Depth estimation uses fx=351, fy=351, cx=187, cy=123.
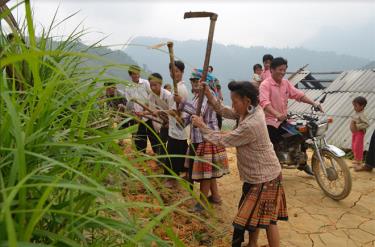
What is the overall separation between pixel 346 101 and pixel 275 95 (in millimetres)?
5474

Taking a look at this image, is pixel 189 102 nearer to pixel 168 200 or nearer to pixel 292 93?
pixel 168 200

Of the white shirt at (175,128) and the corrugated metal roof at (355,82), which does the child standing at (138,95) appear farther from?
the corrugated metal roof at (355,82)

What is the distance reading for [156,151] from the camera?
5523 mm

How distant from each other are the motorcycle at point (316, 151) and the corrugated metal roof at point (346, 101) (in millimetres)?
3196

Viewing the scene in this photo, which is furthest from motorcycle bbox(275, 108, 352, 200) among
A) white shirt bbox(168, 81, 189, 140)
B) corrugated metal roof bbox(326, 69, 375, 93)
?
corrugated metal roof bbox(326, 69, 375, 93)

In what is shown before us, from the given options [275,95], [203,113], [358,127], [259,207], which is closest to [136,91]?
[203,113]

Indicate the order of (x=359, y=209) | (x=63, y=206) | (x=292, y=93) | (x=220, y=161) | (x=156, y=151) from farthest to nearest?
(x=156, y=151) → (x=292, y=93) → (x=359, y=209) → (x=220, y=161) → (x=63, y=206)

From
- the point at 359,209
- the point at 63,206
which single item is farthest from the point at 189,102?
the point at 63,206

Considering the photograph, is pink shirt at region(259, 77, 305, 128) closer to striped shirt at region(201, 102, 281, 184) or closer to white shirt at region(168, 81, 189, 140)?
white shirt at region(168, 81, 189, 140)

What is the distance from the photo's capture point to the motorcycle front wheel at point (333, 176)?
13.9ft

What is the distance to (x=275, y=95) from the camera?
4.61 meters

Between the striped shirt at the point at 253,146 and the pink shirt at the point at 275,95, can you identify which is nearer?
the striped shirt at the point at 253,146

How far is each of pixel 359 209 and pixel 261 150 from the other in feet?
7.45

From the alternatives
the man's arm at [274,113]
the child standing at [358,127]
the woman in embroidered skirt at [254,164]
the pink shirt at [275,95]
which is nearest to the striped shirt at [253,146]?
the woman in embroidered skirt at [254,164]
